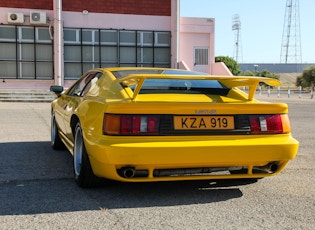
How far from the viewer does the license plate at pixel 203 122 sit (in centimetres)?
389

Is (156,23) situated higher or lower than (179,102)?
higher

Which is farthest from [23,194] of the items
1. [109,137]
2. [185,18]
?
[185,18]

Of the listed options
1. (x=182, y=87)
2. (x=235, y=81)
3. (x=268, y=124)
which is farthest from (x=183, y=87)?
(x=268, y=124)

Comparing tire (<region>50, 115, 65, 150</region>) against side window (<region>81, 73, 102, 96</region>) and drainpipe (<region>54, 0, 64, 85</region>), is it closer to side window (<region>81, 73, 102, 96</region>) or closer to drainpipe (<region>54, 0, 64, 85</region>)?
side window (<region>81, 73, 102, 96</region>)

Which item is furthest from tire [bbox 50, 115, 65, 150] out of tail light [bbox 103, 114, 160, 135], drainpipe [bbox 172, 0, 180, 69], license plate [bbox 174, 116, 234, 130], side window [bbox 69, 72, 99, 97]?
drainpipe [bbox 172, 0, 180, 69]

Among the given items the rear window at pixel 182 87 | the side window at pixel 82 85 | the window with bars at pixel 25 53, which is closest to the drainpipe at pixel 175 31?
the window with bars at pixel 25 53

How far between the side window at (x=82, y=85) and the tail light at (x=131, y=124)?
1.42 m

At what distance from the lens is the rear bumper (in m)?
3.72

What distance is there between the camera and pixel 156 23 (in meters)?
21.9

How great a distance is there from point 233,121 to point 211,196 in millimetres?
750

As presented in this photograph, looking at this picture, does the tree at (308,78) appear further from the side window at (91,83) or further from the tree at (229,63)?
the side window at (91,83)

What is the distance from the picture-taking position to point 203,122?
12.9ft

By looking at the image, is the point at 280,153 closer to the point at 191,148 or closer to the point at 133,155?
the point at 191,148

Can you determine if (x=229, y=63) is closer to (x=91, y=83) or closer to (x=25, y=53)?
(x=25, y=53)
